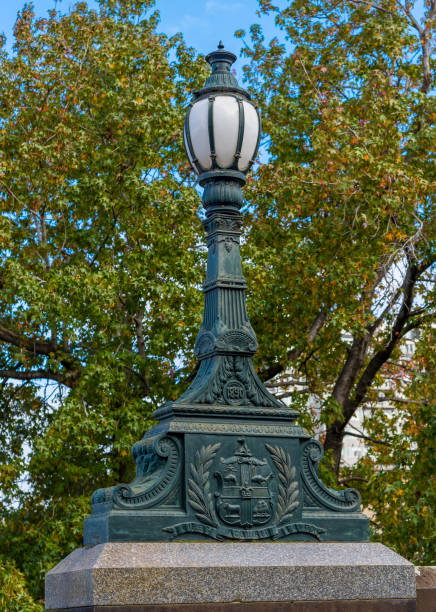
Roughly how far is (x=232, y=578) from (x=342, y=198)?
10.2 metres

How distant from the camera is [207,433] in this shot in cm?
535

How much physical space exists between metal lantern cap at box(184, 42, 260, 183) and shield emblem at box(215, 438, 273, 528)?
186cm

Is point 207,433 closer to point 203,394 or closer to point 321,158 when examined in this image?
point 203,394

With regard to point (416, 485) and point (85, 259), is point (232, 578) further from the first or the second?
point (85, 259)

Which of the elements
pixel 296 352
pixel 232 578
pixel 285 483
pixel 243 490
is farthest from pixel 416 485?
pixel 232 578

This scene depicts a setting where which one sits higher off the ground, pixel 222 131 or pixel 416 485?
pixel 222 131

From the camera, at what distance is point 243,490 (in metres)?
5.34

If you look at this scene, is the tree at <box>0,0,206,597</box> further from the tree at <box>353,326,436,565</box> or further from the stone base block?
the stone base block

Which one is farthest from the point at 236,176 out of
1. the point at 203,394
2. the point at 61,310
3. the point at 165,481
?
the point at 61,310

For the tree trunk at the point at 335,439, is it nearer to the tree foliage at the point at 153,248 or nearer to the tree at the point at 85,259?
the tree foliage at the point at 153,248

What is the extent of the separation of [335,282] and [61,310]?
13.8 feet

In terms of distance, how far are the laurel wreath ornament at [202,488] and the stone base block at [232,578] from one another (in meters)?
0.17

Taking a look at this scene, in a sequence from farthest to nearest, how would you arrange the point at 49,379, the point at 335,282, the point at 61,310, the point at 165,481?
the point at 49,379 → the point at 335,282 → the point at 61,310 → the point at 165,481

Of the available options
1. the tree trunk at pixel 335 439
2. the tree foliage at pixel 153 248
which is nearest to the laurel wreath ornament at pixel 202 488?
the tree foliage at pixel 153 248
